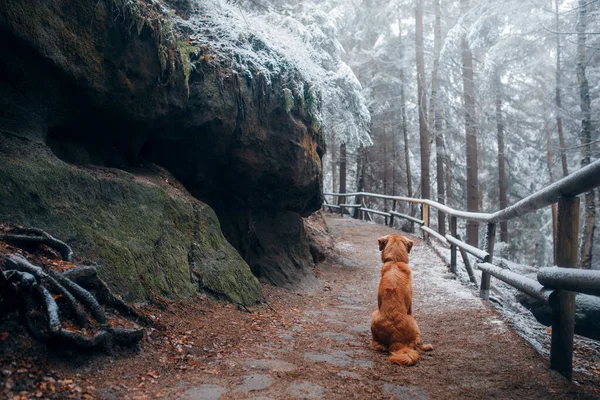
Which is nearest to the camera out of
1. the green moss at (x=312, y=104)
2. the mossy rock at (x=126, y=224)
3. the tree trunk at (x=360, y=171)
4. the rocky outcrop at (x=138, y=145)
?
the mossy rock at (x=126, y=224)

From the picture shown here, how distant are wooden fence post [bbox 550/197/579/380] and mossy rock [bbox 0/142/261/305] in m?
3.40

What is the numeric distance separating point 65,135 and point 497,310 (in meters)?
5.57

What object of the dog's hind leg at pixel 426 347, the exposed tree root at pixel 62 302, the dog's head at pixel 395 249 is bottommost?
the dog's hind leg at pixel 426 347

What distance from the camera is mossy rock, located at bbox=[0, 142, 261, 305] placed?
3.37m

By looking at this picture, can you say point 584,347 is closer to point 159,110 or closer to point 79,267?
point 79,267

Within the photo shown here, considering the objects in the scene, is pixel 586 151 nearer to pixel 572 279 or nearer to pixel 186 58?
pixel 572 279

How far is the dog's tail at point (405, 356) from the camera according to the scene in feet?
11.2

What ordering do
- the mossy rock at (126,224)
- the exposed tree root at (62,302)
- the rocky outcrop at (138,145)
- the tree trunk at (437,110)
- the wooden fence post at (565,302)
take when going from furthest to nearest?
the tree trunk at (437,110)
the rocky outcrop at (138,145)
the mossy rock at (126,224)
the wooden fence post at (565,302)
the exposed tree root at (62,302)

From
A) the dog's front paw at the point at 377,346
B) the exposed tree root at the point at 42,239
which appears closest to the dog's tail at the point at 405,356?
the dog's front paw at the point at 377,346

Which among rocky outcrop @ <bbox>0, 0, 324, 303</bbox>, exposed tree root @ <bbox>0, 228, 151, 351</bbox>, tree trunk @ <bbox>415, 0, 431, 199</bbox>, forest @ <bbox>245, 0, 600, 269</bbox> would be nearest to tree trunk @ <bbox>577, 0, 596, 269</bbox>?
forest @ <bbox>245, 0, 600, 269</bbox>

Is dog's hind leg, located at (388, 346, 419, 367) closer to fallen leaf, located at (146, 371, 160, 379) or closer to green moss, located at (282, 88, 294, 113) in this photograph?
fallen leaf, located at (146, 371, 160, 379)

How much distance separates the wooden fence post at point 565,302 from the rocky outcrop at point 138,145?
3.42 metres

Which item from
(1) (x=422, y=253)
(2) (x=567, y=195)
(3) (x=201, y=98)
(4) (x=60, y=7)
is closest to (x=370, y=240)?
Answer: (1) (x=422, y=253)

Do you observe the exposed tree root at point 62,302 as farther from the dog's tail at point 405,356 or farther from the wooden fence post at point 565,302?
the wooden fence post at point 565,302
